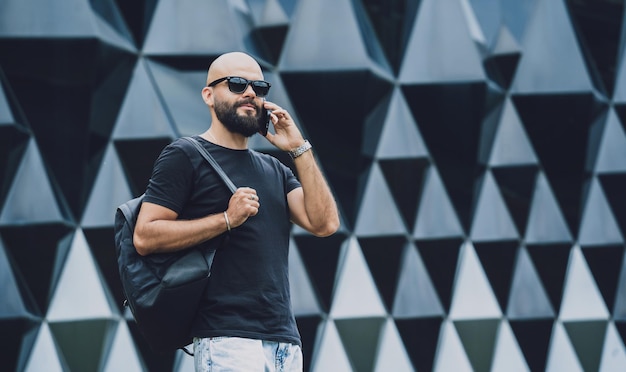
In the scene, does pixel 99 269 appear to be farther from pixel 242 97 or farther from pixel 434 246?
pixel 242 97

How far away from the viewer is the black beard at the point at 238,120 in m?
3.92

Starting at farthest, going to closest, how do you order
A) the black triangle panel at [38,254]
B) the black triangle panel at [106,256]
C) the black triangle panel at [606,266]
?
the black triangle panel at [606,266] < the black triangle panel at [106,256] < the black triangle panel at [38,254]

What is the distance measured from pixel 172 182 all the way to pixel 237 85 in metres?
0.49

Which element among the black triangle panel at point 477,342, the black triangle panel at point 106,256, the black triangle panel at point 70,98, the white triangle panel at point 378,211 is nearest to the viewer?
the black triangle panel at point 70,98

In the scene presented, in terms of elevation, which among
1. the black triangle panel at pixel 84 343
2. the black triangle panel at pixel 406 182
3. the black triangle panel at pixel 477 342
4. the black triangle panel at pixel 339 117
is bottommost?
the black triangle panel at pixel 477 342

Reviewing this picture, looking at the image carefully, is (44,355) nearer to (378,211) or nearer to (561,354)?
(378,211)

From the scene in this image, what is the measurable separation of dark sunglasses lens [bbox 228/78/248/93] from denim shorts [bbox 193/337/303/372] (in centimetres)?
100

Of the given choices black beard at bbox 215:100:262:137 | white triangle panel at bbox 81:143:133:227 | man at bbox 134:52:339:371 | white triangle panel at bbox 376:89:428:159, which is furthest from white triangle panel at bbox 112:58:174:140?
black beard at bbox 215:100:262:137

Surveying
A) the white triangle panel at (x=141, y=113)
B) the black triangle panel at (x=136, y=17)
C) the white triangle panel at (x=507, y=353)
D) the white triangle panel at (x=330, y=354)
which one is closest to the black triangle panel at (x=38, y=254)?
the white triangle panel at (x=141, y=113)

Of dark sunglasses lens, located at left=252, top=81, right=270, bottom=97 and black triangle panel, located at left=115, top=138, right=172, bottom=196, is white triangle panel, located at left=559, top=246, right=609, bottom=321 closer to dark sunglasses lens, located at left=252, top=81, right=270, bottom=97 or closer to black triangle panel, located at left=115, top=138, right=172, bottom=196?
black triangle panel, located at left=115, top=138, right=172, bottom=196

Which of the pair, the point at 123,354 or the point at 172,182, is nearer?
the point at 172,182

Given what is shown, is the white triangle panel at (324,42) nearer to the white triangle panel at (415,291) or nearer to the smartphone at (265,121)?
the white triangle panel at (415,291)

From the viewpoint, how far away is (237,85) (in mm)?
3928

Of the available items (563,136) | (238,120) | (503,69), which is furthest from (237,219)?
(563,136)
